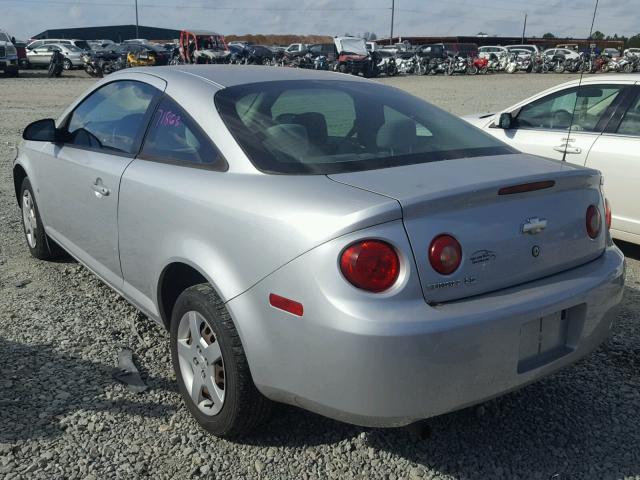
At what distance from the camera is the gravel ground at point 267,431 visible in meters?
2.57

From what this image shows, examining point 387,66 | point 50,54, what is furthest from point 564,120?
point 50,54

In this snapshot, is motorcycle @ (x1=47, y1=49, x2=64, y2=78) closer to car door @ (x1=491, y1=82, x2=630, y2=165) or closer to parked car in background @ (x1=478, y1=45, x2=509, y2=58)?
parked car in background @ (x1=478, y1=45, x2=509, y2=58)

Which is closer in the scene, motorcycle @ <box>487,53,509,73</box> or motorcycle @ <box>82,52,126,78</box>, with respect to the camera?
motorcycle @ <box>82,52,126,78</box>

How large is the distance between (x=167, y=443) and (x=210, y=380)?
33 centimetres

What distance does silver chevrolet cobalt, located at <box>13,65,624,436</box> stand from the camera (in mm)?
2133

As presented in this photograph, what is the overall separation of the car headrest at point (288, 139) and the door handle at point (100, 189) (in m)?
1.04

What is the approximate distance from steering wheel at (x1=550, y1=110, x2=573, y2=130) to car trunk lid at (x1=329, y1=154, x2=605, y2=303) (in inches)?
125

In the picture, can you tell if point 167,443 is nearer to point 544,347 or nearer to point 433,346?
point 433,346

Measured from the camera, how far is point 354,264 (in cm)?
212

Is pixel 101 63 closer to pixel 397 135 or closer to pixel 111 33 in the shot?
pixel 397 135

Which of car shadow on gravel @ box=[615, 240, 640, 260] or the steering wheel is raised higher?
the steering wheel

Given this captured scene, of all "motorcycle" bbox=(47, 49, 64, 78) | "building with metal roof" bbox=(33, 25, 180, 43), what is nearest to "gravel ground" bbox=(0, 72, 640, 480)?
"motorcycle" bbox=(47, 49, 64, 78)

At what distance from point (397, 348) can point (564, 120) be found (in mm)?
4328

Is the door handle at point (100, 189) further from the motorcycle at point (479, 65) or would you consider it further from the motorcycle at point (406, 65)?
the motorcycle at point (479, 65)
